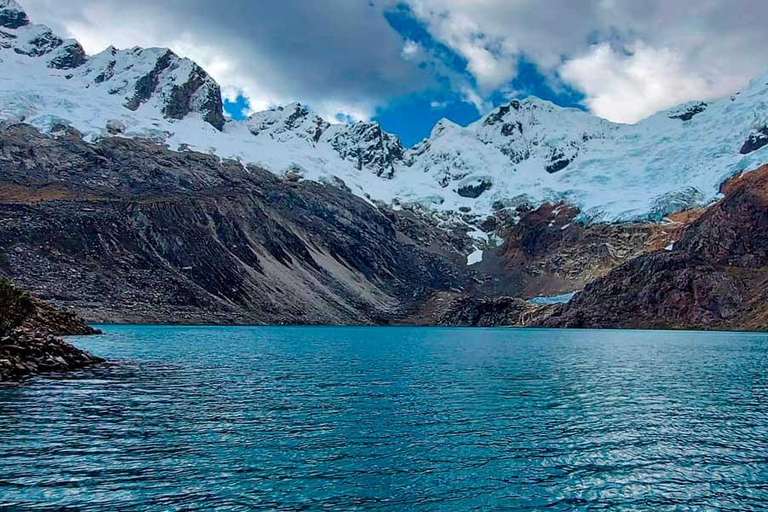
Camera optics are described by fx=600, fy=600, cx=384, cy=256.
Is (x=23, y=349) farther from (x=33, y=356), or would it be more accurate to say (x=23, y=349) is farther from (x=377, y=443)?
(x=377, y=443)

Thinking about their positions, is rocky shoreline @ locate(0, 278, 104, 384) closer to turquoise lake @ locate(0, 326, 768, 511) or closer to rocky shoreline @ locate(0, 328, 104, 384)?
rocky shoreline @ locate(0, 328, 104, 384)

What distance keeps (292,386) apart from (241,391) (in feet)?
15.0

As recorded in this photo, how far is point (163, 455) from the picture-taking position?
24.3m

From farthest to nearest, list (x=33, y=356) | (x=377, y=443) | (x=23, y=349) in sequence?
(x=33, y=356), (x=23, y=349), (x=377, y=443)

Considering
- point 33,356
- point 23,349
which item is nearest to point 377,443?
point 33,356

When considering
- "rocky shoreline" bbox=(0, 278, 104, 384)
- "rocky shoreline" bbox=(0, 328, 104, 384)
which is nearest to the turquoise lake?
Result: "rocky shoreline" bbox=(0, 328, 104, 384)

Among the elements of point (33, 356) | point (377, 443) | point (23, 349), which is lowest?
point (377, 443)

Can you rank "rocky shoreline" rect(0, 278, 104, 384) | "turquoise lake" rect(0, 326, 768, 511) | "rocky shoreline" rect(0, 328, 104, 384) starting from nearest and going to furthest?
"turquoise lake" rect(0, 326, 768, 511) < "rocky shoreline" rect(0, 328, 104, 384) < "rocky shoreline" rect(0, 278, 104, 384)

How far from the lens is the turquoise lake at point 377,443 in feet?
65.4

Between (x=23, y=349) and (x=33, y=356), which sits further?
(x=33, y=356)

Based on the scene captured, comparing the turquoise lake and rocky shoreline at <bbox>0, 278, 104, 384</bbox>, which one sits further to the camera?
rocky shoreline at <bbox>0, 278, 104, 384</bbox>

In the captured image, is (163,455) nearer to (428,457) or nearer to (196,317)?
(428,457)

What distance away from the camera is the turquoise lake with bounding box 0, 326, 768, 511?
19938 mm

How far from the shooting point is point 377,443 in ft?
89.9
